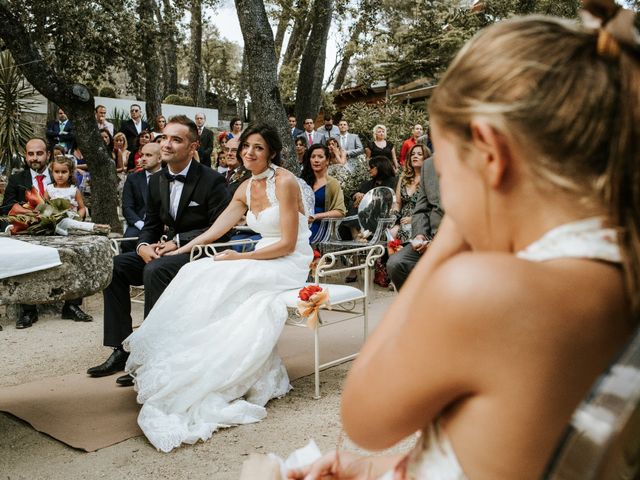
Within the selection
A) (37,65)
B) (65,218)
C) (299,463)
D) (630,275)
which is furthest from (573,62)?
(37,65)

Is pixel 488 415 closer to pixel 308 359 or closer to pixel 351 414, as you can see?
pixel 351 414

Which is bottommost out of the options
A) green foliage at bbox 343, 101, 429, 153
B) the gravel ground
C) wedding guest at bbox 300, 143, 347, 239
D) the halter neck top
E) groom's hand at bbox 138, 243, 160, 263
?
the gravel ground

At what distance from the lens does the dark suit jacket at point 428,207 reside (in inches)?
226

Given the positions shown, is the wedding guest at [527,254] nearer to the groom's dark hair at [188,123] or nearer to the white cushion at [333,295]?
the white cushion at [333,295]

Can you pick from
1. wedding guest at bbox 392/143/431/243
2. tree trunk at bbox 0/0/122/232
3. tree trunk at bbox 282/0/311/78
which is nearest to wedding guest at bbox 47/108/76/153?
tree trunk at bbox 0/0/122/232

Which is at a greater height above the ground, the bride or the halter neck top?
the halter neck top

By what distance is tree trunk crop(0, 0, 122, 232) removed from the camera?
9.12 metres

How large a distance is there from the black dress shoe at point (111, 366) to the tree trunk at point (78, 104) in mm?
5398

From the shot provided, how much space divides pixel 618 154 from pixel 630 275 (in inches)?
5.9

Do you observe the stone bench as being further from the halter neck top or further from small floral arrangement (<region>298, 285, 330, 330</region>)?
the halter neck top

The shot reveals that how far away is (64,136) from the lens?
1307cm

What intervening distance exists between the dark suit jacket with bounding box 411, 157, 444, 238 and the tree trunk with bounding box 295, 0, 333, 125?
9304 millimetres

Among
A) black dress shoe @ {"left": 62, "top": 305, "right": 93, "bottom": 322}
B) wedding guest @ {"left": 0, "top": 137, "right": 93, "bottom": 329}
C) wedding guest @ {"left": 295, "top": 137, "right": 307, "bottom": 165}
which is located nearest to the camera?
black dress shoe @ {"left": 62, "top": 305, "right": 93, "bottom": 322}

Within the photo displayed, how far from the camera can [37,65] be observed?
9.24m
